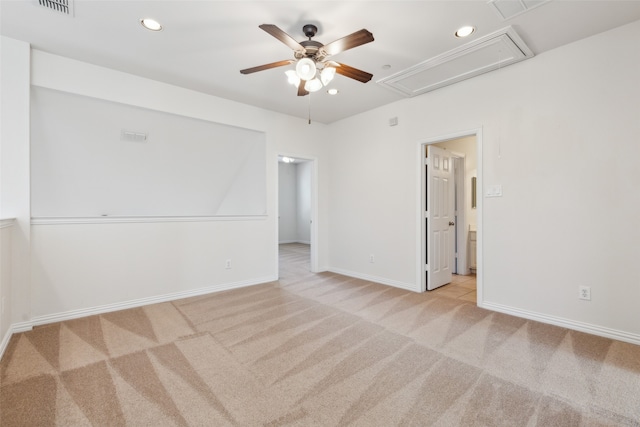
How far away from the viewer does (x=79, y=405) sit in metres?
1.69

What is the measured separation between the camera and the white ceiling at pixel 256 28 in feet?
7.15

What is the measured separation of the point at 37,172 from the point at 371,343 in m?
4.04

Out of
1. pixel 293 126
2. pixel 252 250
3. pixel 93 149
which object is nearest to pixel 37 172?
pixel 93 149

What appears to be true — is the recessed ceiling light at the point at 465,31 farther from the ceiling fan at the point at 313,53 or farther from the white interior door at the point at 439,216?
the white interior door at the point at 439,216

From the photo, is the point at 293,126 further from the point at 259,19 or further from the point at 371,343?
the point at 371,343

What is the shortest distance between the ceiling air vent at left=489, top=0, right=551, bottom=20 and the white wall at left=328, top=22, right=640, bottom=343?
92cm

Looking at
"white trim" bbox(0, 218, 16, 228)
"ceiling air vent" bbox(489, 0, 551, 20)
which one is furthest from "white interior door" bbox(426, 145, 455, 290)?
"white trim" bbox(0, 218, 16, 228)

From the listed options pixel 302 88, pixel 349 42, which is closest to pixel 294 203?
pixel 302 88

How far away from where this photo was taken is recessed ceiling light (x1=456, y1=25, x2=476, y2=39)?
2.43 m

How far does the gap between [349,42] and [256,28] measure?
0.93 metres

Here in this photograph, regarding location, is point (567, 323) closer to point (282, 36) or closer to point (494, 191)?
point (494, 191)

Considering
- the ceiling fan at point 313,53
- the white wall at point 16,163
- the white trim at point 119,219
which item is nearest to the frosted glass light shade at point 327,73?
the ceiling fan at point 313,53

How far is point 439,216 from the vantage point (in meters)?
4.18

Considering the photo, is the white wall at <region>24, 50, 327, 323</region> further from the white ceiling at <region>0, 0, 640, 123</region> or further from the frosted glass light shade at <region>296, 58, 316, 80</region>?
the frosted glass light shade at <region>296, 58, 316, 80</region>
